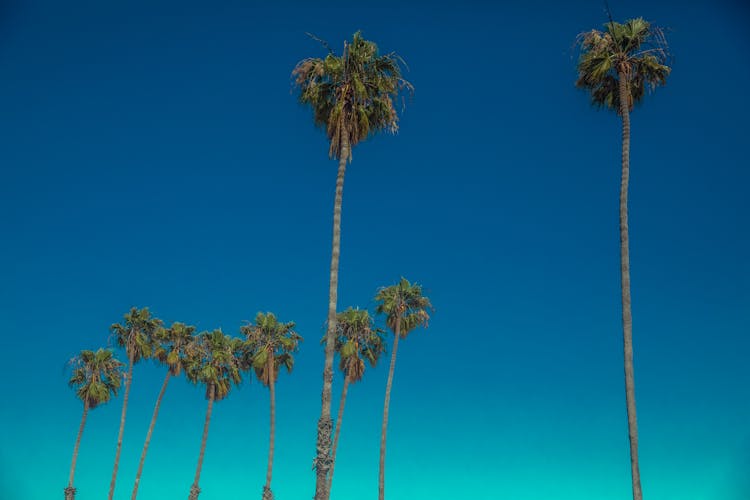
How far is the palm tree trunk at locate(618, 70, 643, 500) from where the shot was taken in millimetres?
23594

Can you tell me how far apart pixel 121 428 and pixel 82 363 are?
7705mm

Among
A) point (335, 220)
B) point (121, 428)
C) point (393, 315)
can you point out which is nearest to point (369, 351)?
point (393, 315)

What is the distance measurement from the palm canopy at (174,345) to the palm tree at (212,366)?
3.02ft

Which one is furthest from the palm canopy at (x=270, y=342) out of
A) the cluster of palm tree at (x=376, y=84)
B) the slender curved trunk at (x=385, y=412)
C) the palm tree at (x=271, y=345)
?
the cluster of palm tree at (x=376, y=84)

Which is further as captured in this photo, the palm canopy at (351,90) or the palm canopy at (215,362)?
Result: the palm canopy at (215,362)

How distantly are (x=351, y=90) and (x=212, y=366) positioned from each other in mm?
41584

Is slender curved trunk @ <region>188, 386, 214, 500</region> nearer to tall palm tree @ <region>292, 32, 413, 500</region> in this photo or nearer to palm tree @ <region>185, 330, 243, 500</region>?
palm tree @ <region>185, 330, 243, 500</region>

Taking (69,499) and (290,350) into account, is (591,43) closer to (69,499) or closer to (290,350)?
(290,350)

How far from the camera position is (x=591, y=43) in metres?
30.1

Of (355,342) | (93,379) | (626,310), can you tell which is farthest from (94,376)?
(626,310)

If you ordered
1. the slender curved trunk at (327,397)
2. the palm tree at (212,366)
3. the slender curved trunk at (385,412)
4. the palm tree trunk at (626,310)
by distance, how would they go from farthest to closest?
the palm tree at (212,366) → the slender curved trunk at (385,412) → the slender curved trunk at (327,397) → the palm tree trunk at (626,310)

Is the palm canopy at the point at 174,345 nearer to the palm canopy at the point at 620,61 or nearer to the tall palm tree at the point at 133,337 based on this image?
the tall palm tree at the point at 133,337

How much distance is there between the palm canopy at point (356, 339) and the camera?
58.2 metres

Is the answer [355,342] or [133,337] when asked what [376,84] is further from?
[133,337]
